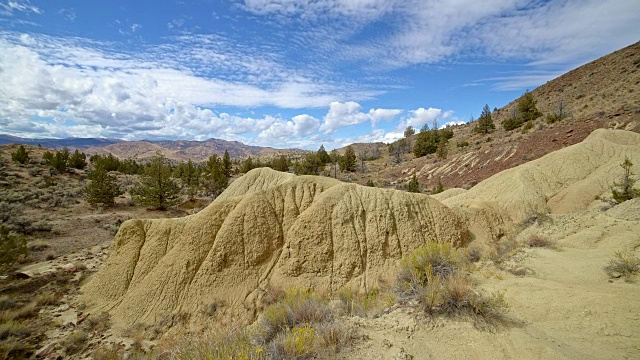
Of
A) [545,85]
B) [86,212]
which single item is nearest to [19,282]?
[86,212]

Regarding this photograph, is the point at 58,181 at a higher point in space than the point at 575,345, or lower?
higher

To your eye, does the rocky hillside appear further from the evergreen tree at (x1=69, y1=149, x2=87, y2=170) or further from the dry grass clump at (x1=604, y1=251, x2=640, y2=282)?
the evergreen tree at (x1=69, y1=149, x2=87, y2=170)

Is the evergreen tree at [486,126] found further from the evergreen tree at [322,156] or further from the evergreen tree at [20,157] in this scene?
the evergreen tree at [20,157]

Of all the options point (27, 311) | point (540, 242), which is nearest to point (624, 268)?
point (540, 242)

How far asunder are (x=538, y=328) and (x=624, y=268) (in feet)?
11.5

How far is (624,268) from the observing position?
6.63 meters

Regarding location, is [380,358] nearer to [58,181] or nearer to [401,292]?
[401,292]

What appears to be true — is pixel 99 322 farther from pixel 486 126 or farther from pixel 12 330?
pixel 486 126

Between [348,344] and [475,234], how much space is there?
11731 millimetres

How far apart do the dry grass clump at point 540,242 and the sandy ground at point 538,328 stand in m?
2.58

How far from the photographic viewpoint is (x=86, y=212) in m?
30.7

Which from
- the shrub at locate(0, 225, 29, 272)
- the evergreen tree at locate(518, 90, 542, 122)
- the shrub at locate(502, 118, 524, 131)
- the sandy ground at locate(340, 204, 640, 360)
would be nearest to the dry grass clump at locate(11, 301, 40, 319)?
the shrub at locate(0, 225, 29, 272)

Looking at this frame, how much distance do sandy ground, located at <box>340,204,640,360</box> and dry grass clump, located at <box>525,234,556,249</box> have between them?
8.46 feet

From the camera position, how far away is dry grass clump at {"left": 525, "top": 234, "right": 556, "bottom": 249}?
1007cm
